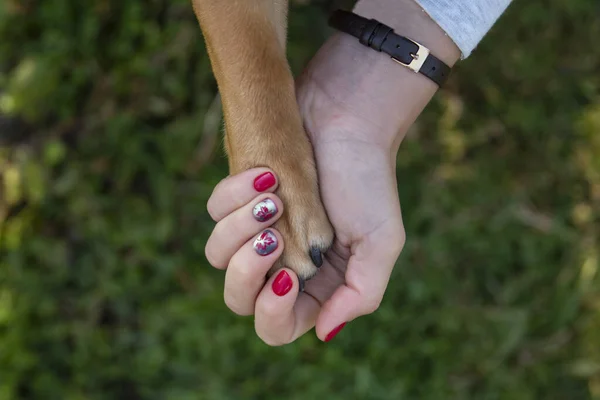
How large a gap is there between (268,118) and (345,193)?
0.20 metres

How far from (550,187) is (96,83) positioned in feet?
5.03

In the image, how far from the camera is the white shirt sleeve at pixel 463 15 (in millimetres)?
1263

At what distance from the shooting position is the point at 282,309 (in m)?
1.21

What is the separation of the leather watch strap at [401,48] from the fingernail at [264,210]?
38 centimetres

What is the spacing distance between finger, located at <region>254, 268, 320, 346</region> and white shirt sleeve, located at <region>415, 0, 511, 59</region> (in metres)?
0.54

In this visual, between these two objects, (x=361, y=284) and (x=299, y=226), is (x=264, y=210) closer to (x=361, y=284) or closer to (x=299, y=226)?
(x=299, y=226)

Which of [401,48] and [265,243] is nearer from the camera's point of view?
[265,243]

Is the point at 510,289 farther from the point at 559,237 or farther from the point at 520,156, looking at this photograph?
the point at 520,156

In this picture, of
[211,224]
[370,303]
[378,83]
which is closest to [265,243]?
[370,303]

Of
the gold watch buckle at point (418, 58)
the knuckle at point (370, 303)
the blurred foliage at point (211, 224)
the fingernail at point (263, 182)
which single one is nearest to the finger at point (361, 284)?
the knuckle at point (370, 303)

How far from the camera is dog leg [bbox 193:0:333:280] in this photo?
1226mm

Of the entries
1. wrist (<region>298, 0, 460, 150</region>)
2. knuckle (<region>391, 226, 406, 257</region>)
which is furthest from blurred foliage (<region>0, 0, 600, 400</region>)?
knuckle (<region>391, 226, 406, 257</region>)

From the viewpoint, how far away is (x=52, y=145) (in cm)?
202

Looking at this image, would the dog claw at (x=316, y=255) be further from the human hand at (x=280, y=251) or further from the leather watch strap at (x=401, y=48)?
the leather watch strap at (x=401, y=48)
